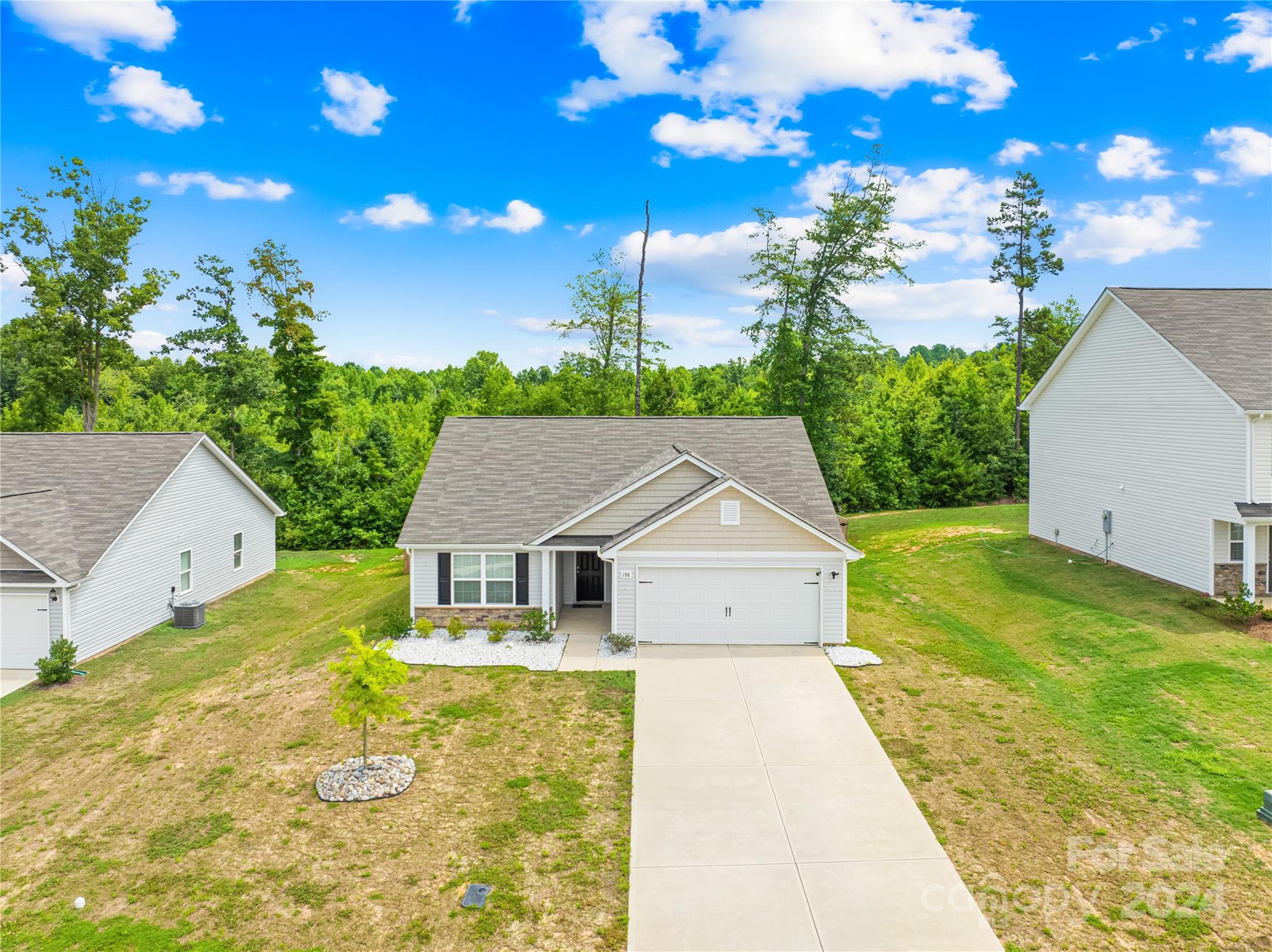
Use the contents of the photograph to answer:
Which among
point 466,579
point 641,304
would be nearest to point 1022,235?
point 641,304

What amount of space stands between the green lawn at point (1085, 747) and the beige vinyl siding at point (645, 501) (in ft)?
18.0

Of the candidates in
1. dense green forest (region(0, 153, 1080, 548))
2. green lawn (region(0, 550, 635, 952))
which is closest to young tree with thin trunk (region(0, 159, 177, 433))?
dense green forest (region(0, 153, 1080, 548))

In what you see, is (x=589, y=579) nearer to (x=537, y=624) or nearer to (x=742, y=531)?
(x=537, y=624)

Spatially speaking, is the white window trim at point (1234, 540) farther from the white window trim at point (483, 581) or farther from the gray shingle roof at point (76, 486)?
the gray shingle roof at point (76, 486)

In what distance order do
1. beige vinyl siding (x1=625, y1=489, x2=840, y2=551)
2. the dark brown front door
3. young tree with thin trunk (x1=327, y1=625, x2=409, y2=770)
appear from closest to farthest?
young tree with thin trunk (x1=327, y1=625, x2=409, y2=770)
beige vinyl siding (x1=625, y1=489, x2=840, y2=551)
the dark brown front door

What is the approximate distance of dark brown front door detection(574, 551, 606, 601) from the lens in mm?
20344

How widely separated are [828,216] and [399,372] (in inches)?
3081

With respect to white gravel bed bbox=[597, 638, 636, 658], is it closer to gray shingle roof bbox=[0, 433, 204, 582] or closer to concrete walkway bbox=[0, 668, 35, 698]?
gray shingle roof bbox=[0, 433, 204, 582]

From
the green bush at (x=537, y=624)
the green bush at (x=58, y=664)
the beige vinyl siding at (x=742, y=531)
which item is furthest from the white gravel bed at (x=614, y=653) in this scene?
the green bush at (x=58, y=664)

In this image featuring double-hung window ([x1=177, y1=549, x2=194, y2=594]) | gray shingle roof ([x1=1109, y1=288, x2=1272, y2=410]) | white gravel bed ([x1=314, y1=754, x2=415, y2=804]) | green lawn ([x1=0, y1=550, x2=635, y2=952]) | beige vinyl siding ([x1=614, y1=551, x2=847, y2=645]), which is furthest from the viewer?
double-hung window ([x1=177, y1=549, x2=194, y2=594])

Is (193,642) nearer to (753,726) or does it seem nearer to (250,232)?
(753,726)

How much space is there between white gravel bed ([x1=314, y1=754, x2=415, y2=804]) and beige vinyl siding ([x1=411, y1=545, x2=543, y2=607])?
22.1ft

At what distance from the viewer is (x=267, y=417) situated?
3550 centimetres

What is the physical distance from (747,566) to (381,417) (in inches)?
1066
